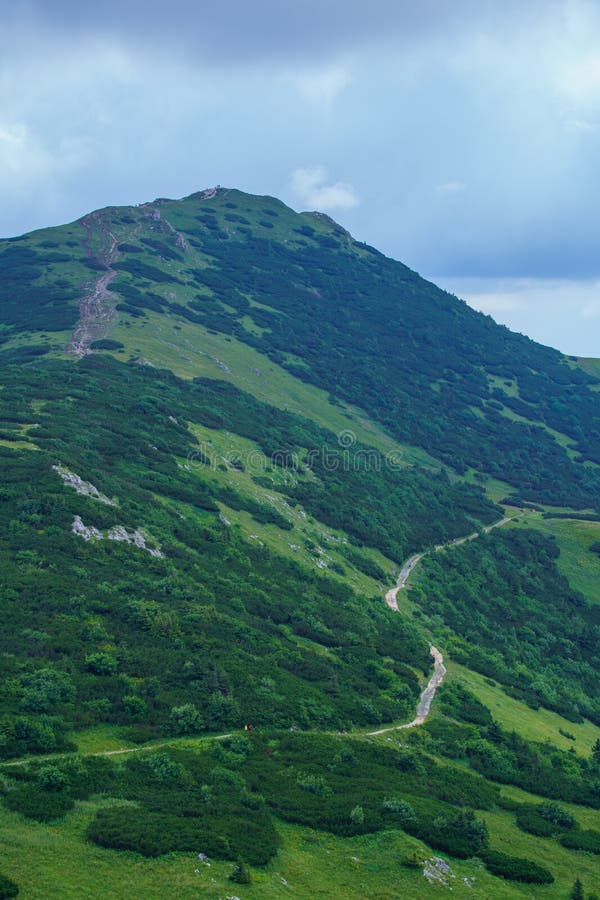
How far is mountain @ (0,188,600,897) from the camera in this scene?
29.7 meters

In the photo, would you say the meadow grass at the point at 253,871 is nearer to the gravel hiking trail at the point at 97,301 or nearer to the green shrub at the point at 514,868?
the green shrub at the point at 514,868

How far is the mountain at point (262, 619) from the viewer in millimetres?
29703

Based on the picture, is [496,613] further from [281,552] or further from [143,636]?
[143,636]

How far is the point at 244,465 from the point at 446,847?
6359cm

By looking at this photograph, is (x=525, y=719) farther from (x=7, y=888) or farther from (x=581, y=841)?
(x=7, y=888)

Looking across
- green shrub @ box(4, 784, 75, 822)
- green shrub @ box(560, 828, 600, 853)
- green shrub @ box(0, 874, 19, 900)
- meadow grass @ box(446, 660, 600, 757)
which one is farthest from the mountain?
green shrub @ box(0, 874, 19, 900)

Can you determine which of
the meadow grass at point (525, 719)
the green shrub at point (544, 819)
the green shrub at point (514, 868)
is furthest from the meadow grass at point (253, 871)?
the meadow grass at point (525, 719)

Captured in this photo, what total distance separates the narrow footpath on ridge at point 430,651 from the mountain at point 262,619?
2.49 ft

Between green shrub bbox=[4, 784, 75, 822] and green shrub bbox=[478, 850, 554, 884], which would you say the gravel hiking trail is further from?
green shrub bbox=[478, 850, 554, 884]

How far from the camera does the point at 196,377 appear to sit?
393ft

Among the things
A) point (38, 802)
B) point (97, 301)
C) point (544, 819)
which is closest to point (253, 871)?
point (38, 802)

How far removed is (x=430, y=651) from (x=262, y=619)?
18.8 meters

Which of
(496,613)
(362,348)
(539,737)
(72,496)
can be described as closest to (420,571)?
(496,613)

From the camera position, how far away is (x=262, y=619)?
5522cm
